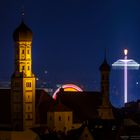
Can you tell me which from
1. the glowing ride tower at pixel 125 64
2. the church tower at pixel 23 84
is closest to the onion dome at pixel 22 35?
the church tower at pixel 23 84

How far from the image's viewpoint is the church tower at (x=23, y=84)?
240 ft

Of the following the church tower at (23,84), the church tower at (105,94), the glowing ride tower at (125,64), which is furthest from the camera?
the glowing ride tower at (125,64)

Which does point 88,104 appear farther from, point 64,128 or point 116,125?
point 116,125

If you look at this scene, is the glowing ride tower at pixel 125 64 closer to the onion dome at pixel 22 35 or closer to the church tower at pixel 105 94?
the church tower at pixel 105 94

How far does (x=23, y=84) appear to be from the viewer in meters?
73.9

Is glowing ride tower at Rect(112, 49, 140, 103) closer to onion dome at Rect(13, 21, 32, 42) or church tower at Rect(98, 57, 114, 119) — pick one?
church tower at Rect(98, 57, 114, 119)

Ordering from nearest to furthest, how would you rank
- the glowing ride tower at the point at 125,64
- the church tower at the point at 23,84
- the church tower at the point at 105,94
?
the church tower at the point at 23,84
the church tower at the point at 105,94
the glowing ride tower at the point at 125,64

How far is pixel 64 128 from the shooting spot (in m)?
75.6

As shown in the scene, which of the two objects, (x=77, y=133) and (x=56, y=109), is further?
(x=56, y=109)

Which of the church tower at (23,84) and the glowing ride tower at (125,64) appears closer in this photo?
the church tower at (23,84)

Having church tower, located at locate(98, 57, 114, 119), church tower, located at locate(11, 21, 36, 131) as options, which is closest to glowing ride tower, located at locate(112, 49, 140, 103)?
church tower, located at locate(98, 57, 114, 119)

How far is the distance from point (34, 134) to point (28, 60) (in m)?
5.84

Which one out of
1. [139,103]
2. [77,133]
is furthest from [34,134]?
[139,103]

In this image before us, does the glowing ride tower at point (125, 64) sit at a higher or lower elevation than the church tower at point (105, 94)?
higher
